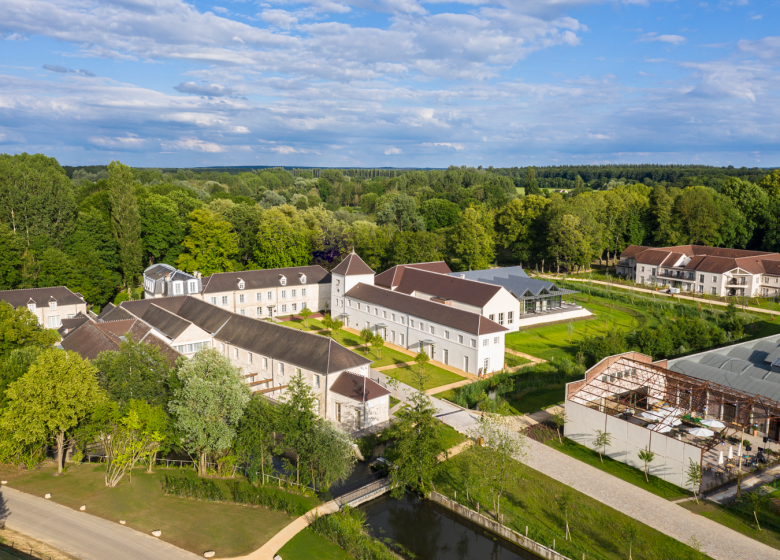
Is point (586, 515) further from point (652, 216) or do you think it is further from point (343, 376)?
point (652, 216)

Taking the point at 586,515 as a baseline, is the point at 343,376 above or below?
above

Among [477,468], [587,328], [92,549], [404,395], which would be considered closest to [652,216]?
[587,328]

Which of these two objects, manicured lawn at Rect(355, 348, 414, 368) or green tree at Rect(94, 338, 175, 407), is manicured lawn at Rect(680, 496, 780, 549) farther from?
green tree at Rect(94, 338, 175, 407)

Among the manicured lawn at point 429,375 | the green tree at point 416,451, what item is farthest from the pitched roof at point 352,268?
the green tree at point 416,451

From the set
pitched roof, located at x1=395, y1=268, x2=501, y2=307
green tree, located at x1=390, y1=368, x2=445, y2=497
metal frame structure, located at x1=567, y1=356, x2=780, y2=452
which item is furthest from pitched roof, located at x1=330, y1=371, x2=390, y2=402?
pitched roof, located at x1=395, y1=268, x2=501, y2=307

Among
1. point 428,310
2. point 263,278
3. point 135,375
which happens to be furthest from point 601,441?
point 263,278
